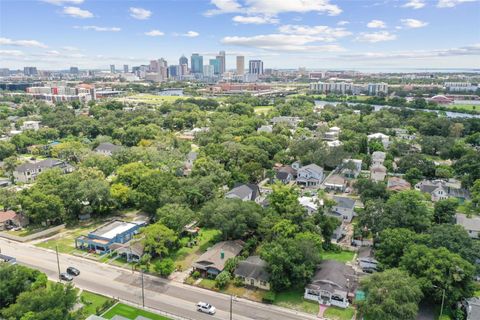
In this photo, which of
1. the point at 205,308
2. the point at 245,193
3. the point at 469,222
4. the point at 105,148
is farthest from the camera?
the point at 105,148

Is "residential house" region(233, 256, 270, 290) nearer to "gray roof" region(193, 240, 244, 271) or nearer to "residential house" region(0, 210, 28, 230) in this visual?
"gray roof" region(193, 240, 244, 271)

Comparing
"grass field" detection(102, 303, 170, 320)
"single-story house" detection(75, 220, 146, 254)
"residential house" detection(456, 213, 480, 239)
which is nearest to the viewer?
"grass field" detection(102, 303, 170, 320)

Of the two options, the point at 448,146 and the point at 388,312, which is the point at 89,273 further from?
the point at 448,146

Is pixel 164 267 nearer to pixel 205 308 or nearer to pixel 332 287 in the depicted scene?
pixel 205 308

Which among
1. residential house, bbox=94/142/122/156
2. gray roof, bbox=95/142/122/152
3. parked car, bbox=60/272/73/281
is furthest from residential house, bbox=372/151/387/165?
parked car, bbox=60/272/73/281

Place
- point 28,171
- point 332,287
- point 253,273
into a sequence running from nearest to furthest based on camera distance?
point 332,287 < point 253,273 < point 28,171

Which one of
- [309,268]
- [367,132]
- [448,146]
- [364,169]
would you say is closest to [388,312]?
[309,268]

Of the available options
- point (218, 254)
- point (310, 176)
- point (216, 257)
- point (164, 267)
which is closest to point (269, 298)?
point (216, 257)
